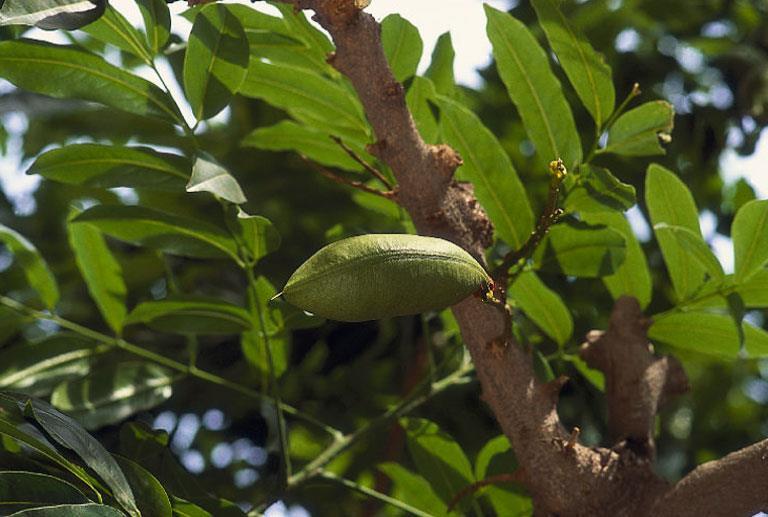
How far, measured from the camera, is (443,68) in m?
1.10

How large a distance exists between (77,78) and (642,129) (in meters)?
0.49

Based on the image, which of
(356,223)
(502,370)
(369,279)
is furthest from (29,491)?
(356,223)

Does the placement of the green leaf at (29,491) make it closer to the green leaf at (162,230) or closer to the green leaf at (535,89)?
the green leaf at (162,230)

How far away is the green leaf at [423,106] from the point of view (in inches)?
39.7

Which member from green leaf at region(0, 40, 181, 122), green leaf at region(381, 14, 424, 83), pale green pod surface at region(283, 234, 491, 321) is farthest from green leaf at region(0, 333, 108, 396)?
pale green pod surface at region(283, 234, 491, 321)

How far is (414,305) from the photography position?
655mm

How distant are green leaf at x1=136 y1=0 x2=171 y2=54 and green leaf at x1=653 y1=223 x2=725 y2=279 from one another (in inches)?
17.5

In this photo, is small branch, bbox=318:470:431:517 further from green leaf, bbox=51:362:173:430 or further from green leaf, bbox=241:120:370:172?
green leaf, bbox=241:120:370:172

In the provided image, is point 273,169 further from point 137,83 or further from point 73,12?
point 73,12

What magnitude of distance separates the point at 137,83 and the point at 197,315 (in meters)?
0.24

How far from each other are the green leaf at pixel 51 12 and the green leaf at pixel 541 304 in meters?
0.49

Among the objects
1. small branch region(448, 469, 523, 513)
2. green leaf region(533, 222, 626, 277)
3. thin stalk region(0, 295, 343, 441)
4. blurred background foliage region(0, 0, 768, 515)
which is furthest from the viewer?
blurred background foliage region(0, 0, 768, 515)

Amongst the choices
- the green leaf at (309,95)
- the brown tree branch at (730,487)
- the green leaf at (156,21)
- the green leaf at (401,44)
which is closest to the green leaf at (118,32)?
the green leaf at (156,21)

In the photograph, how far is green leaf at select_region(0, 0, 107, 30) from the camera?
66cm
